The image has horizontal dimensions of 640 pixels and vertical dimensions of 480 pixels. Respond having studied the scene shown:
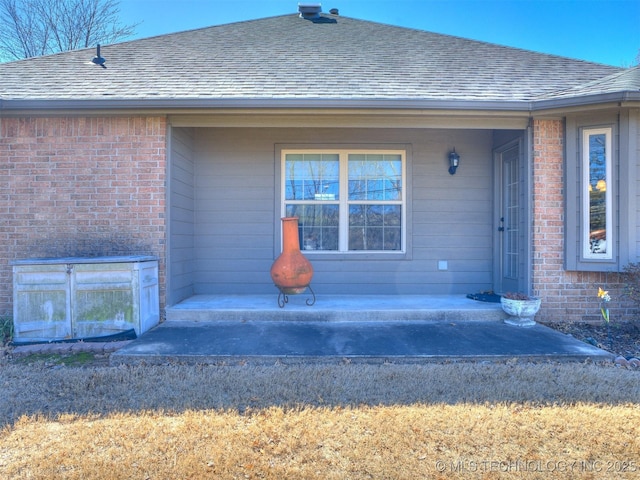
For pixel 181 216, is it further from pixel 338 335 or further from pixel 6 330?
pixel 338 335

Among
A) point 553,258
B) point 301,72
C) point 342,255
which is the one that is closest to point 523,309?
point 553,258

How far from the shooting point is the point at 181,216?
5152 mm

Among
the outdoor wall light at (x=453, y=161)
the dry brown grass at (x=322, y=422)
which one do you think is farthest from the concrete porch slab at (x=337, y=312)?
the outdoor wall light at (x=453, y=161)

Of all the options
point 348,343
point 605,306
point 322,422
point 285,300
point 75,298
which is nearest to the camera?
point 322,422

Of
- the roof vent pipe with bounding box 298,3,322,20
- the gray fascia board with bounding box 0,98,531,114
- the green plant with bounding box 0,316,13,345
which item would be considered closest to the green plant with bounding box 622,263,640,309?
the gray fascia board with bounding box 0,98,531,114

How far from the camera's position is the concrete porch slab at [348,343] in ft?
11.3

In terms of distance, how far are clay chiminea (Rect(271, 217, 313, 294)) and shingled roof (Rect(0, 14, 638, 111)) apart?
158 cm

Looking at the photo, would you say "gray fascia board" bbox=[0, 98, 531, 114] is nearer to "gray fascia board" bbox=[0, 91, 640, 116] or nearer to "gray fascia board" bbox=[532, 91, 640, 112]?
"gray fascia board" bbox=[0, 91, 640, 116]

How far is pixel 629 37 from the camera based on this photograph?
13.2 meters

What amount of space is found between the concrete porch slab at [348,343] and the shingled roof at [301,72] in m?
2.67

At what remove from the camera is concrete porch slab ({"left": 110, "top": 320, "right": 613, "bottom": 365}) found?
11.3 ft

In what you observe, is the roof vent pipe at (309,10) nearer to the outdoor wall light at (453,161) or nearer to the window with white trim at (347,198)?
the window with white trim at (347,198)

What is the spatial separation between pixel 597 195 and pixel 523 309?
164cm

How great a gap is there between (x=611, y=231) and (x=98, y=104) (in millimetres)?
6248
